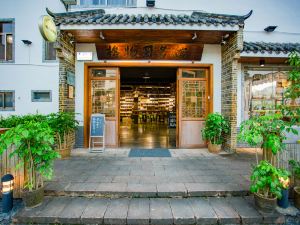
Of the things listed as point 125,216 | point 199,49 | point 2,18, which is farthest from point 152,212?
point 2,18

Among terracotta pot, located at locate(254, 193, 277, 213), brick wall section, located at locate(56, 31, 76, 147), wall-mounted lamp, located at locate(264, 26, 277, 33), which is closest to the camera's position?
terracotta pot, located at locate(254, 193, 277, 213)

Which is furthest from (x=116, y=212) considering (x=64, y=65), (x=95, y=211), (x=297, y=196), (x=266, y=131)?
(x=64, y=65)

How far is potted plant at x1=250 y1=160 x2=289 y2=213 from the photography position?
9.48ft

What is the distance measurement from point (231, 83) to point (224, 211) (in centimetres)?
420

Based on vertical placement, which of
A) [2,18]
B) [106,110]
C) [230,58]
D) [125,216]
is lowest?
[125,216]

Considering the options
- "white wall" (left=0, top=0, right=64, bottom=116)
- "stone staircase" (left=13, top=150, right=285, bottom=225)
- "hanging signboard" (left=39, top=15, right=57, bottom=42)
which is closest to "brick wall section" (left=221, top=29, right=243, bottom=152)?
"stone staircase" (left=13, top=150, right=285, bottom=225)

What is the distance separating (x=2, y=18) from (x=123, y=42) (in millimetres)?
6302

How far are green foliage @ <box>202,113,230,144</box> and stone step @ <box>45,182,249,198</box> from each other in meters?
2.49

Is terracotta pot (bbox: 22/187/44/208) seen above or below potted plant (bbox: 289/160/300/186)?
below

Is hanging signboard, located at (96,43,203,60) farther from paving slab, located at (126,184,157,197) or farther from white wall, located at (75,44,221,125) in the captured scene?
paving slab, located at (126,184,157,197)

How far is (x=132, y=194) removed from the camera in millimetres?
3471

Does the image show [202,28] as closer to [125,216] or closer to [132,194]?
[132,194]

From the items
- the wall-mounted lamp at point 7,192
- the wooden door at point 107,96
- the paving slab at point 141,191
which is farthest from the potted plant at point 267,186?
the wooden door at point 107,96

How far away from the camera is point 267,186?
9.84 feet
